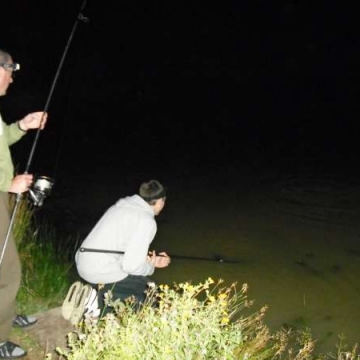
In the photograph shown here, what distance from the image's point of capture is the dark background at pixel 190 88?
10648 mm

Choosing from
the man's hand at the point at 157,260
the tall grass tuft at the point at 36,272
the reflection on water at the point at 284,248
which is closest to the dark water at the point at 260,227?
the reflection on water at the point at 284,248

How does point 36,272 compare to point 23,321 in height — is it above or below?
above

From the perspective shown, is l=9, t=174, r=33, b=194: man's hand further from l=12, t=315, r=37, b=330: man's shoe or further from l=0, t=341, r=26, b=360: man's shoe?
l=12, t=315, r=37, b=330: man's shoe

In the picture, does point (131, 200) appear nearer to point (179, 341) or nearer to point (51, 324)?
point (51, 324)

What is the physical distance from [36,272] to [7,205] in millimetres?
1617

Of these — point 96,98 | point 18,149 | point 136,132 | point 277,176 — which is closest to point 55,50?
point 96,98

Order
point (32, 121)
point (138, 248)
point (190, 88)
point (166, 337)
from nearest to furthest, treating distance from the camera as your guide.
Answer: point (166, 337)
point (32, 121)
point (138, 248)
point (190, 88)

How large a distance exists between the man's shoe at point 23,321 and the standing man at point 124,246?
1.39ft

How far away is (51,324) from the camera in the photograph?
4.07 metres

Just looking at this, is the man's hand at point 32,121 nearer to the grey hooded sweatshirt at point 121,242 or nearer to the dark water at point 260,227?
the grey hooded sweatshirt at point 121,242

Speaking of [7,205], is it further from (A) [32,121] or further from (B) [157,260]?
(B) [157,260]

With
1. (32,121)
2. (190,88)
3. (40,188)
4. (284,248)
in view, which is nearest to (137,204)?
(40,188)

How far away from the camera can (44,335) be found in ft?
12.9

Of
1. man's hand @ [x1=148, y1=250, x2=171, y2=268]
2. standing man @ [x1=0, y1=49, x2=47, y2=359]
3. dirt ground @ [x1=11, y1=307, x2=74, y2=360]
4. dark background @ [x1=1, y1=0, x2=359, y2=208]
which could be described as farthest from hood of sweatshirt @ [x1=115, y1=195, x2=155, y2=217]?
dark background @ [x1=1, y1=0, x2=359, y2=208]
